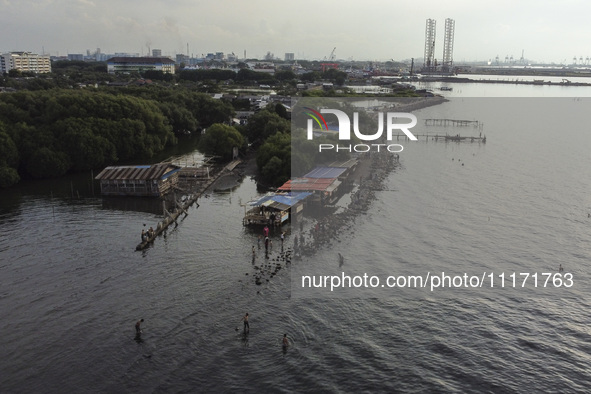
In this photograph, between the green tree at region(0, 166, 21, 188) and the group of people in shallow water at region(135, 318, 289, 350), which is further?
the green tree at region(0, 166, 21, 188)

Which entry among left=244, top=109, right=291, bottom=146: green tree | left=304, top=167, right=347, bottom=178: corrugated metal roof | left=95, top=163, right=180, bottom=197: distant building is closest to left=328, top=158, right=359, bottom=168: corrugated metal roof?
left=304, top=167, right=347, bottom=178: corrugated metal roof

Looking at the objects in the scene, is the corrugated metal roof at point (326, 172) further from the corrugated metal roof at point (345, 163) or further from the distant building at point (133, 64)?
the distant building at point (133, 64)

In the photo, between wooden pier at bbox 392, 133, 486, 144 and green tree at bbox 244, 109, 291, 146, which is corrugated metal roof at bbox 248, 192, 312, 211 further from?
wooden pier at bbox 392, 133, 486, 144

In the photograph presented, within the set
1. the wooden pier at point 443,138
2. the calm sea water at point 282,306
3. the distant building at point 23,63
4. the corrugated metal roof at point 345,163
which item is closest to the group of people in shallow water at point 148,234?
the calm sea water at point 282,306

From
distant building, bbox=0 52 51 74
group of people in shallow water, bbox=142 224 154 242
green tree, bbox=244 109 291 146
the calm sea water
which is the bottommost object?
the calm sea water

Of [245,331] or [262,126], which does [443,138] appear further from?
[245,331]

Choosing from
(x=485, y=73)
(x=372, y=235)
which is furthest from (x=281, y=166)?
(x=485, y=73)
